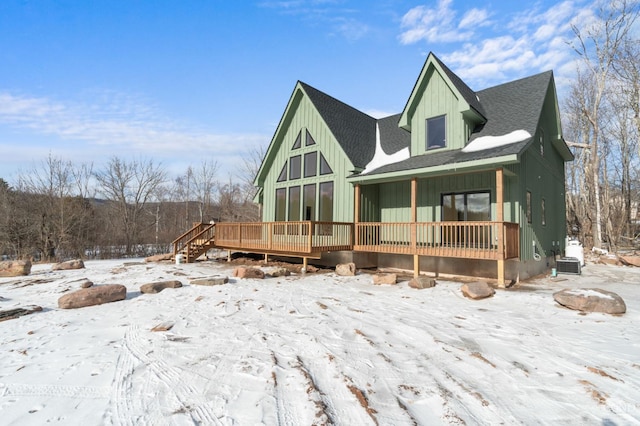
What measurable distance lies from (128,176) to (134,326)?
24746mm

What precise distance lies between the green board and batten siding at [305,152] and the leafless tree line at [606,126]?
1663 centimetres

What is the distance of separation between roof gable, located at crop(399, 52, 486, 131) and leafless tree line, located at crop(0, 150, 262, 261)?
14511 millimetres

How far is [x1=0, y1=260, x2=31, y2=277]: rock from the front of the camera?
11.1 meters

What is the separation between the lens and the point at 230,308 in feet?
20.4

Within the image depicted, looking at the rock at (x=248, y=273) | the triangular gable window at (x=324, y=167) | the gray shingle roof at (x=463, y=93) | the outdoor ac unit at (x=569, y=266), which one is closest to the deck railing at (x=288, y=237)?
the rock at (x=248, y=273)

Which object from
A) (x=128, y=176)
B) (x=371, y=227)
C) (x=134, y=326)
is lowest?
(x=134, y=326)

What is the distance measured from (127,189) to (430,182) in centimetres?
2454

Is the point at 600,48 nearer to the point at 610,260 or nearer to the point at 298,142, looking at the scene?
the point at 610,260

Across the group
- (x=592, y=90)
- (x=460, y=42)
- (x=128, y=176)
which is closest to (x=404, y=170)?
(x=460, y=42)

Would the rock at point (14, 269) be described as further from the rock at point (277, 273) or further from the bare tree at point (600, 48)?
the bare tree at point (600, 48)

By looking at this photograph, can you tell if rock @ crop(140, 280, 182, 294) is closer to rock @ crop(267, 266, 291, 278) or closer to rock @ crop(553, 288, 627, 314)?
rock @ crop(267, 266, 291, 278)

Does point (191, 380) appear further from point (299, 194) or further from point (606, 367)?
point (299, 194)

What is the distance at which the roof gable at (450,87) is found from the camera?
10891 mm

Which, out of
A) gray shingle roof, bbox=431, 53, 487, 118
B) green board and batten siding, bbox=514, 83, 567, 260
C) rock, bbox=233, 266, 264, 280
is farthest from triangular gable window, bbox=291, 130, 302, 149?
green board and batten siding, bbox=514, 83, 567, 260
